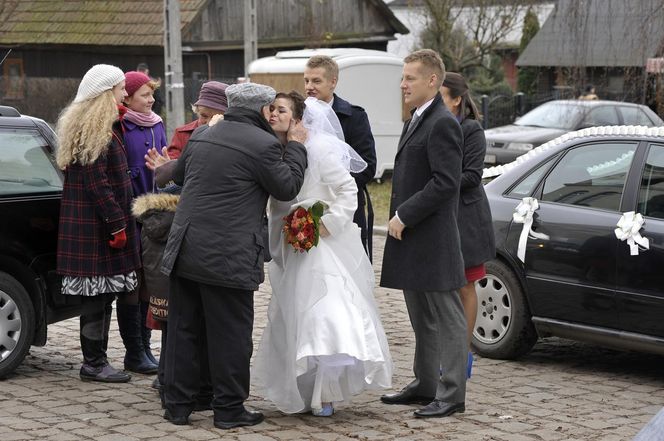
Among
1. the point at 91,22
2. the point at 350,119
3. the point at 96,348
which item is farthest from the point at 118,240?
the point at 91,22

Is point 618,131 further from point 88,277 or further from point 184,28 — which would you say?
point 184,28

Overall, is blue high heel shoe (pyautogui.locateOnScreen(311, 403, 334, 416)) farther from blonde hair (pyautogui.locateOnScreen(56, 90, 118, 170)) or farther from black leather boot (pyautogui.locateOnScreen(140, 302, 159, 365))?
blonde hair (pyautogui.locateOnScreen(56, 90, 118, 170))

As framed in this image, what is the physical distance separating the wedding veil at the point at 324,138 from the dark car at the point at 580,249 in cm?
173

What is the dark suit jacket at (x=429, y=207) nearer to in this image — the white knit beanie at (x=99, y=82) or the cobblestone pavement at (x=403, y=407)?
the cobblestone pavement at (x=403, y=407)

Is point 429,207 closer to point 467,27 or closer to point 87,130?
point 87,130

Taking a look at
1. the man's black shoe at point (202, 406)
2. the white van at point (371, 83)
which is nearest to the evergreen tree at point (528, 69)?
the white van at point (371, 83)

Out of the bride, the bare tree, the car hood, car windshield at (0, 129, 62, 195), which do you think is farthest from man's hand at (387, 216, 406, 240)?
→ the bare tree

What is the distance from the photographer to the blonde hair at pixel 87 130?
6.89m

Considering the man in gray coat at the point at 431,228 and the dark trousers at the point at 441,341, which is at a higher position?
the man in gray coat at the point at 431,228

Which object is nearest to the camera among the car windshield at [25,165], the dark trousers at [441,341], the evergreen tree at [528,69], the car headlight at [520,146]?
the dark trousers at [441,341]

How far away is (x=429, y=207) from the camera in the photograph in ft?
20.5

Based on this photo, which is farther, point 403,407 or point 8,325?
point 8,325

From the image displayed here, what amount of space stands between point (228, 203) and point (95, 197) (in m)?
1.28

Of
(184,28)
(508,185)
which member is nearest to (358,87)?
(184,28)
